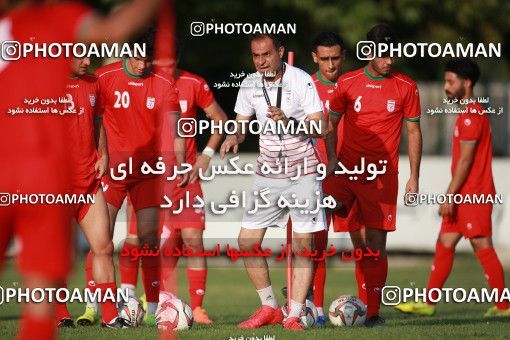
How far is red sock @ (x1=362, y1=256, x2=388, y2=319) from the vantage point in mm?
10742

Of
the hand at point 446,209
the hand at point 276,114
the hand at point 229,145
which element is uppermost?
the hand at point 276,114

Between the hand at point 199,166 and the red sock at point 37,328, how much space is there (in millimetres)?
5384

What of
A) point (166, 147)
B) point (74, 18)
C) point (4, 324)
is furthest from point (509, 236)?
point (74, 18)

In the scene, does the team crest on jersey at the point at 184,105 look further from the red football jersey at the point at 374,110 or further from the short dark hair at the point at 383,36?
the short dark hair at the point at 383,36

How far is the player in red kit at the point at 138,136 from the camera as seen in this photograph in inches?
421

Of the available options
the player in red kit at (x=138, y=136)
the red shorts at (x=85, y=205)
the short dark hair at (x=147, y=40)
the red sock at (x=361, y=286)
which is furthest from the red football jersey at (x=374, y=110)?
the red shorts at (x=85, y=205)

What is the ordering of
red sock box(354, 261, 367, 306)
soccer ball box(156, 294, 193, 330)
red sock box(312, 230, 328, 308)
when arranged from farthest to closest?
red sock box(354, 261, 367, 306) → red sock box(312, 230, 328, 308) → soccer ball box(156, 294, 193, 330)

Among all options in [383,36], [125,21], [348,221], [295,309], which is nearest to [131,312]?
[295,309]

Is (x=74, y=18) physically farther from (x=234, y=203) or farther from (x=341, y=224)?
(x=341, y=224)

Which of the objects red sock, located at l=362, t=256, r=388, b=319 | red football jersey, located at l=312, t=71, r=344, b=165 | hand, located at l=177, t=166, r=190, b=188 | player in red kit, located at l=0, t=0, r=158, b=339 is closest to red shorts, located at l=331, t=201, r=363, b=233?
red sock, located at l=362, t=256, r=388, b=319

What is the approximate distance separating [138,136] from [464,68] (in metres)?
3.17

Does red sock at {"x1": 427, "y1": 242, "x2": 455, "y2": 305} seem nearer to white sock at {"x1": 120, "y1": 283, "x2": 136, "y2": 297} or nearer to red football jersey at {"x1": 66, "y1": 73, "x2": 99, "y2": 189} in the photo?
white sock at {"x1": 120, "y1": 283, "x2": 136, "y2": 297}

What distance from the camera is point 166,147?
1112cm

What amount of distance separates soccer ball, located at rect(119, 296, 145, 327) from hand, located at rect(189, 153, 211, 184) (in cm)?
133
